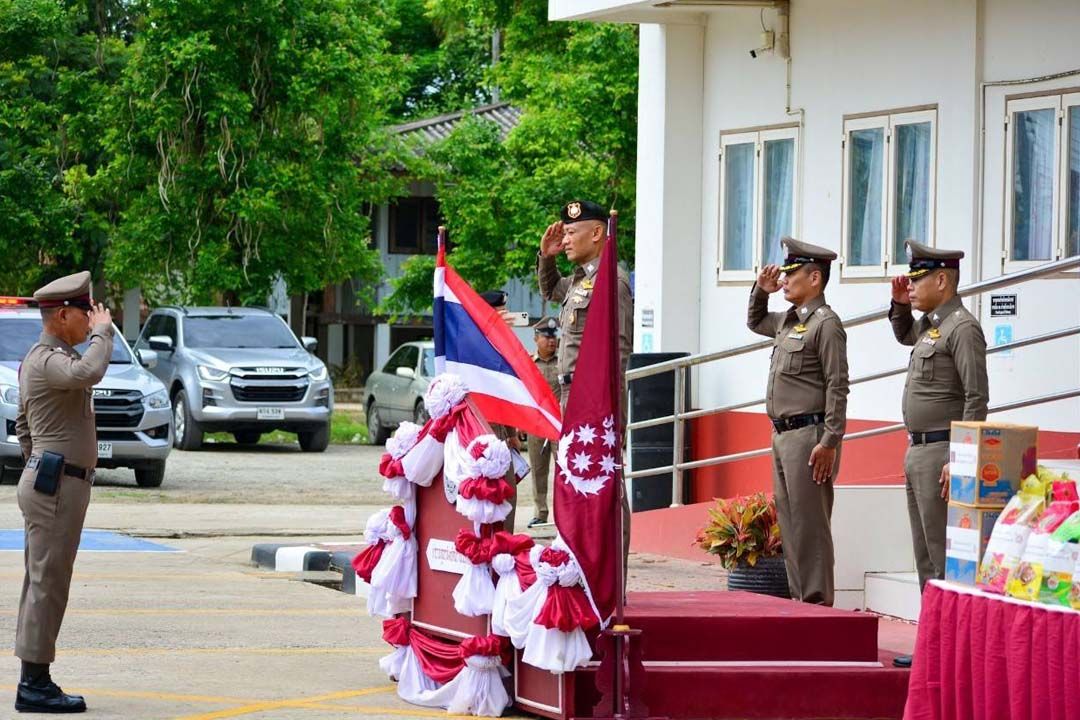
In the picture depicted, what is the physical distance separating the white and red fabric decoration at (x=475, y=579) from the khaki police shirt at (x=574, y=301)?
54.9 inches

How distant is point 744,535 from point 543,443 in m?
5.67

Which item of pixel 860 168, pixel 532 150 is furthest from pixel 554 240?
pixel 532 150

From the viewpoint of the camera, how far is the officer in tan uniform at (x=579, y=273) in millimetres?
9523

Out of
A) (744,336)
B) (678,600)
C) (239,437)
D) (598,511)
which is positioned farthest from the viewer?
(239,437)

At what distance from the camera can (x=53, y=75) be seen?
33812 millimetres

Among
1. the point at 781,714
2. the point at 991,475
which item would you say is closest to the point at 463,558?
Answer: the point at 781,714

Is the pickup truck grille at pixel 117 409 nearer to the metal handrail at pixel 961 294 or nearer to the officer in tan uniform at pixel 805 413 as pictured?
the metal handrail at pixel 961 294

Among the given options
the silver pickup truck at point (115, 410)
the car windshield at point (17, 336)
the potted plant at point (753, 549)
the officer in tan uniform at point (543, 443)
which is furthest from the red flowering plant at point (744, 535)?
the car windshield at point (17, 336)

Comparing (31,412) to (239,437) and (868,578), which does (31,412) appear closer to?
(868,578)

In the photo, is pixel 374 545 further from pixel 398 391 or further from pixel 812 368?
pixel 398 391

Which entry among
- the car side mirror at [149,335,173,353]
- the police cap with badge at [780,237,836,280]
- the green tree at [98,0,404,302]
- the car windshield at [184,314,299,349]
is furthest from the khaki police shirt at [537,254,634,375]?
the green tree at [98,0,404,302]

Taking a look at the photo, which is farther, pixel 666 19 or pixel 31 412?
pixel 666 19

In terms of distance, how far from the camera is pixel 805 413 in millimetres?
10500

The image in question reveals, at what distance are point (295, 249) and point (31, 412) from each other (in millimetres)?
23478
